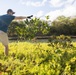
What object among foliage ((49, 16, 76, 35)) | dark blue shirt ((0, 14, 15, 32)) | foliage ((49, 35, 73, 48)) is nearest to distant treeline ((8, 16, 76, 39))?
foliage ((49, 16, 76, 35))

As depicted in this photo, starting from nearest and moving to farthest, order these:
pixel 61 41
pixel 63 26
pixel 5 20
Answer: pixel 5 20, pixel 61 41, pixel 63 26

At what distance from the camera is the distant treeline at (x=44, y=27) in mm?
10875

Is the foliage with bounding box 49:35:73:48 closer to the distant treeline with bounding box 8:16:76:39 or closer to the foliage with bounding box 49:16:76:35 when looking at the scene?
the distant treeline with bounding box 8:16:76:39

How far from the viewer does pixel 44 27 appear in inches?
439

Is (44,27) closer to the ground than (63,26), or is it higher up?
higher up

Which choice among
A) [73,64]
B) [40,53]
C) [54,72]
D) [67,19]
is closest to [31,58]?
[40,53]

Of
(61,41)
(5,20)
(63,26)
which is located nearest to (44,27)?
(61,41)

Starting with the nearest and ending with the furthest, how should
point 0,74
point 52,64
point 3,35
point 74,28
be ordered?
point 0,74
point 52,64
point 3,35
point 74,28

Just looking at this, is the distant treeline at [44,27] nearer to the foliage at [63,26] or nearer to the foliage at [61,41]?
the foliage at [63,26]

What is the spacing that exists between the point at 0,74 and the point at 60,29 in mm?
22476

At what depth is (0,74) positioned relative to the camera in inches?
245

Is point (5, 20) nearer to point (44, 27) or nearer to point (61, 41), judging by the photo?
point (44, 27)

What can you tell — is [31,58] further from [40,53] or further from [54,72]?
[54,72]

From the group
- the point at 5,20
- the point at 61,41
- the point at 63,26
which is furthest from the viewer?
the point at 63,26
